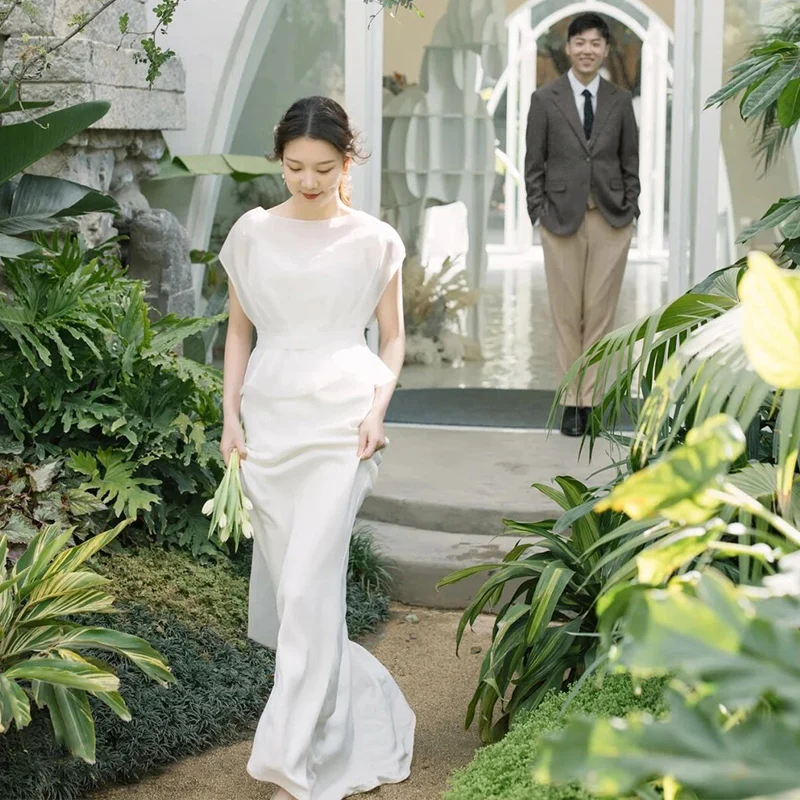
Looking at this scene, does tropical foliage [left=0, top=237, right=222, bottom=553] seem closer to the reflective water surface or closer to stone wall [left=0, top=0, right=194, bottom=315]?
stone wall [left=0, top=0, right=194, bottom=315]

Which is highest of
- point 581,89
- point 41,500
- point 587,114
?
point 581,89

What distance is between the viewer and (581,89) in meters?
6.94

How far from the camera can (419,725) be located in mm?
4117

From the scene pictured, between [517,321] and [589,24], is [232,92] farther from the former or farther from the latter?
[517,321]

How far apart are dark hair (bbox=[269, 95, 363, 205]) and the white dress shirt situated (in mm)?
3685

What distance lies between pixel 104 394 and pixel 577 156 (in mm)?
3202

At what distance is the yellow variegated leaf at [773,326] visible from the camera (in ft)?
4.84

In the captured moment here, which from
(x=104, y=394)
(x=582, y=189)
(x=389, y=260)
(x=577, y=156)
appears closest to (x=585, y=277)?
(x=582, y=189)

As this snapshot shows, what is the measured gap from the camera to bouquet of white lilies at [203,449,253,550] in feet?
11.4

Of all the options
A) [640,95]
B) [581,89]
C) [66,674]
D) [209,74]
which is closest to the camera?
[66,674]

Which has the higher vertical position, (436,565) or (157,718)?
(436,565)

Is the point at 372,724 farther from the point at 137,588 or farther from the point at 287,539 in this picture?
the point at 137,588

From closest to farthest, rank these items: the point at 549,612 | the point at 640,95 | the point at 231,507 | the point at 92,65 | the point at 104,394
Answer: the point at 549,612
the point at 231,507
the point at 104,394
the point at 92,65
the point at 640,95

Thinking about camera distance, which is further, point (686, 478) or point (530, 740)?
point (530, 740)
